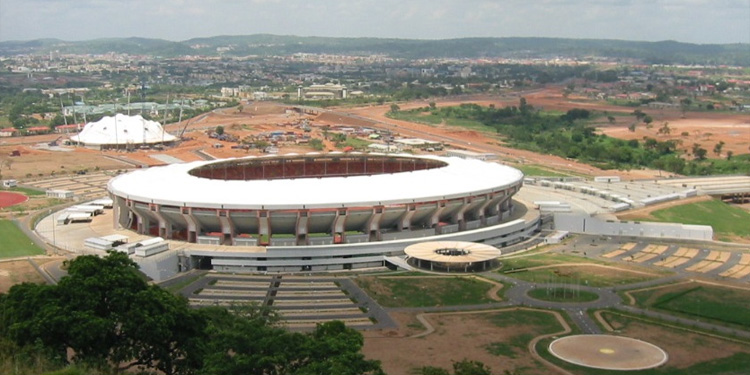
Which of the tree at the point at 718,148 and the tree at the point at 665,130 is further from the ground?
the tree at the point at 665,130

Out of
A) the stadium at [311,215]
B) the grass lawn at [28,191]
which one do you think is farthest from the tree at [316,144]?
the stadium at [311,215]

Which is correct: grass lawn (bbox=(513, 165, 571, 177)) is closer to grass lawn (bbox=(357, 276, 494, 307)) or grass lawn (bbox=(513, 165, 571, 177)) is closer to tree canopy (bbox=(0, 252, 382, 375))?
grass lawn (bbox=(357, 276, 494, 307))

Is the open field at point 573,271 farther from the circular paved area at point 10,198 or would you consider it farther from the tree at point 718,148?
the tree at point 718,148

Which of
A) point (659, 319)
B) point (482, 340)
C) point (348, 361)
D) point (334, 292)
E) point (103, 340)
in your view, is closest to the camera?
point (348, 361)

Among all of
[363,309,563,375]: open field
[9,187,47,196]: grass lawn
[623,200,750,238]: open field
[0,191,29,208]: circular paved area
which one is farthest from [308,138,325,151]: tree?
[363,309,563,375]: open field

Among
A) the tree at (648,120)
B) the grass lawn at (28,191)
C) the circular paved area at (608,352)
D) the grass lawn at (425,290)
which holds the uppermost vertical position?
the tree at (648,120)

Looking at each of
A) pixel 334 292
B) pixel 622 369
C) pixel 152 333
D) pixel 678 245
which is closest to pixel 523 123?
pixel 678 245

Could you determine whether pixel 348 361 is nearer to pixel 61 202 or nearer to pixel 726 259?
pixel 726 259
